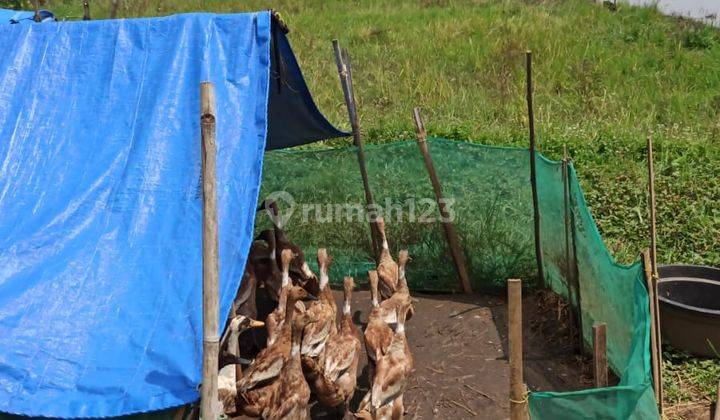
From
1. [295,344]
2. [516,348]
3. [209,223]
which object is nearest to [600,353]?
[516,348]

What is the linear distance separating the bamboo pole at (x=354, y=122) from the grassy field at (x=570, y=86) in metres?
2.49

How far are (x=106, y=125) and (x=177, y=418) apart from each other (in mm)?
2206

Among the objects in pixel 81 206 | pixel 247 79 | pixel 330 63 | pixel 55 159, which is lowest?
pixel 81 206

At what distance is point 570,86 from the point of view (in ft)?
38.9

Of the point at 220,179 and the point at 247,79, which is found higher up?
the point at 247,79

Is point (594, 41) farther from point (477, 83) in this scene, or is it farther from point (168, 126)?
point (168, 126)

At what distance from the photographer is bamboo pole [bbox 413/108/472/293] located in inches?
263

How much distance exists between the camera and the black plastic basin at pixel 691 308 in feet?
18.4

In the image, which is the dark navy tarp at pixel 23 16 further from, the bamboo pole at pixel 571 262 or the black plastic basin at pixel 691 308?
the black plastic basin at pixel 691 308

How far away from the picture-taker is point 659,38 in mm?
13453

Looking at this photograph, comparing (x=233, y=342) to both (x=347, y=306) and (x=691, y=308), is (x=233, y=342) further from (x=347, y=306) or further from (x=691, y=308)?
(x=691, y=308)

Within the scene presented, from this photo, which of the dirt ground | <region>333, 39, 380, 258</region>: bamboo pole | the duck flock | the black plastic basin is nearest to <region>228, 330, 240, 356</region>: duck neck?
the duck flock

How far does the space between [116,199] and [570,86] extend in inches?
344

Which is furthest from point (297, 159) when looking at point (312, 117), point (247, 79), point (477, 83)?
point (477, 83)
